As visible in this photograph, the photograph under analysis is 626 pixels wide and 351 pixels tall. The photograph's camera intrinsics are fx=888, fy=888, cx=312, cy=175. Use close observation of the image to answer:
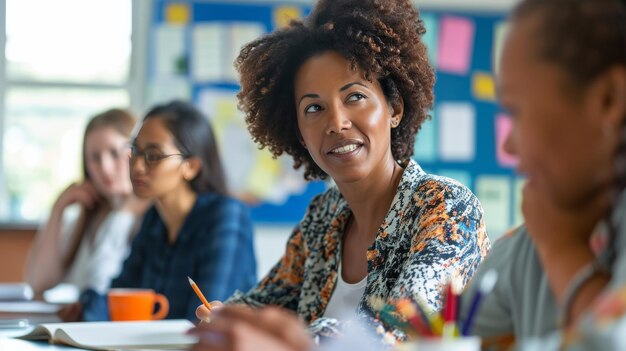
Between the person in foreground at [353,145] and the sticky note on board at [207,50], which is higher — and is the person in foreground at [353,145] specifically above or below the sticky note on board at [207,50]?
below

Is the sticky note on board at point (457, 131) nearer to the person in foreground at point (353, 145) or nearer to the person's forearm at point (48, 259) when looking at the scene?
the person's forearm at point (48, 259)

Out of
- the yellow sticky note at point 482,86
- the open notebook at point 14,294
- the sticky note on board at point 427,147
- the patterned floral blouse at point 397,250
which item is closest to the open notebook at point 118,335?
the patterned floral blouse at point 397,250

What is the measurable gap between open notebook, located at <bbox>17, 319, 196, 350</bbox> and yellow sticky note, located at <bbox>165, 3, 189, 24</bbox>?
312cm

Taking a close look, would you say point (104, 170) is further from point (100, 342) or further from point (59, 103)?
point (100, 342)

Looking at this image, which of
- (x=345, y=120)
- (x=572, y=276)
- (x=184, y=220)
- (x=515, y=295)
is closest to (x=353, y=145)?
(x=345, y=120)

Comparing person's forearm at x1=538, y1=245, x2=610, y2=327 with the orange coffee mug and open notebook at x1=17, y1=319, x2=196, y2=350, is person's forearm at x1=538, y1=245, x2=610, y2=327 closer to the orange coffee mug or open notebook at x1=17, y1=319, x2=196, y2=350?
open notebook at x1=17, y1=319, x2=196, y2=350

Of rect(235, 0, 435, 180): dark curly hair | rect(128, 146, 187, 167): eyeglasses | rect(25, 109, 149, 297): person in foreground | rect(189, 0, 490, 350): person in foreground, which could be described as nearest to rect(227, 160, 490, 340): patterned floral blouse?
rect(189, 0, 490, 350): person in foreground

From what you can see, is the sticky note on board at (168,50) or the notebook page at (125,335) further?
the sticky note on board at (168,50)

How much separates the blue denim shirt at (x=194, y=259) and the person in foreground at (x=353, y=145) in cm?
58

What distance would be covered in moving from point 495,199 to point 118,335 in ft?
11.8

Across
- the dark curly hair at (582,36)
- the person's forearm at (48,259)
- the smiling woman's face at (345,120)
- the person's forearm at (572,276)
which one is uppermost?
the dark curly hair at (582,36)

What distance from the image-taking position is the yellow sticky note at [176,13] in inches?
183

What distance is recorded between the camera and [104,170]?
137 inches

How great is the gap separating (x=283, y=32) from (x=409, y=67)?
31 centimetres
